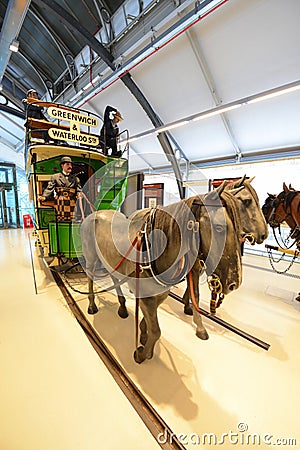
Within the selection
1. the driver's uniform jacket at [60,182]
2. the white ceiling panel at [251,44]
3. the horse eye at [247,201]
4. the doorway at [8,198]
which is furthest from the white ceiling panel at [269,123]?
the doorway at [8,198]

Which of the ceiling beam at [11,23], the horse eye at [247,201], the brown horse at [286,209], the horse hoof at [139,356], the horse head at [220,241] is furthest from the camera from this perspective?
the ceiling beam at [11,23]

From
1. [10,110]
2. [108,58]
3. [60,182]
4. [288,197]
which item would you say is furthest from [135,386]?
[10,110]

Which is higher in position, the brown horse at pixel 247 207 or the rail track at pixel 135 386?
the brown horse at pixel 247 207

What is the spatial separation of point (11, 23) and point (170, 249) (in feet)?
17.5

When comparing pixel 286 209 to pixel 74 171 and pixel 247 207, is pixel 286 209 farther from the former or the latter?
pixel 74 171

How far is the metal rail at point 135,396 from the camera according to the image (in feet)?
3.92

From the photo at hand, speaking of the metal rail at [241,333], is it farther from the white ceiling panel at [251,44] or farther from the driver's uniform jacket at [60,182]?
the white ceiling panel at [251,44]

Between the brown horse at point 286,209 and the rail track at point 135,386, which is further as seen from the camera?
the brown horse at point 286,209

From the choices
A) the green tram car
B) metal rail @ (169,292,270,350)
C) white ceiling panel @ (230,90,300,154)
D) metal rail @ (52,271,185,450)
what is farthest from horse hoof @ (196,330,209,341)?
white ceiling panel @ (230,90,300,154)

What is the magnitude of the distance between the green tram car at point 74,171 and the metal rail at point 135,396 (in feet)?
4.28

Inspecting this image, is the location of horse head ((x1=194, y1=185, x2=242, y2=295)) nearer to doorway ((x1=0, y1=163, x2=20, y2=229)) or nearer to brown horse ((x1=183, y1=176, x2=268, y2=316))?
brown horse ((x1=183, y1=176, x2=268, y2=316))

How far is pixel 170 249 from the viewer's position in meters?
1.34

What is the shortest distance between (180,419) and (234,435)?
344 millimetres

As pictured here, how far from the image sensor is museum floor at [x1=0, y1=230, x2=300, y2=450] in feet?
4.05
